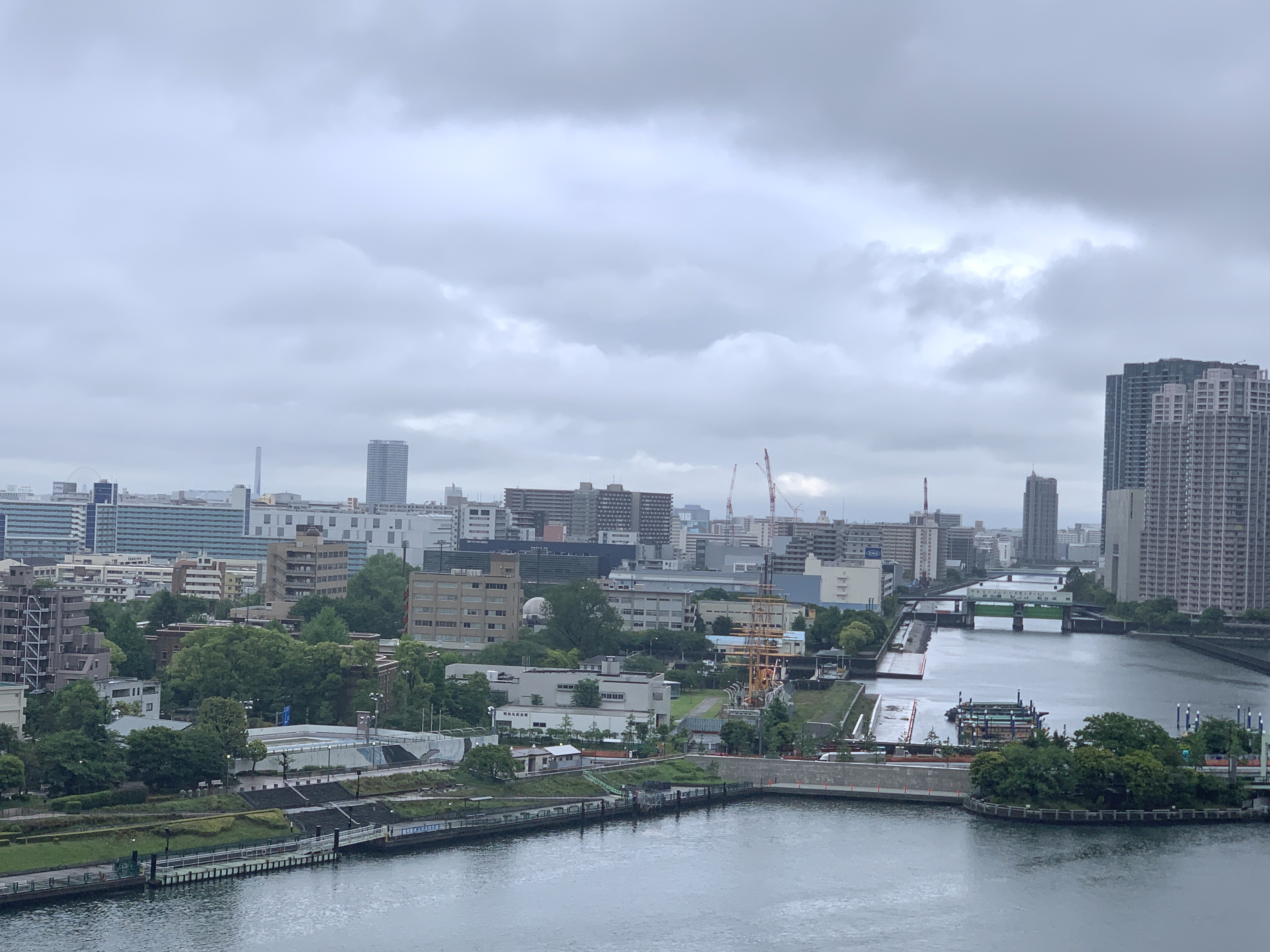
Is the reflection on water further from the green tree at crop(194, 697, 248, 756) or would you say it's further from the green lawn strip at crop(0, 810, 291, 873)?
the green lawn strip at crop(0, 810, 291, 873)

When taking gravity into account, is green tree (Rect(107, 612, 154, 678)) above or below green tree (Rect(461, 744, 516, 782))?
above

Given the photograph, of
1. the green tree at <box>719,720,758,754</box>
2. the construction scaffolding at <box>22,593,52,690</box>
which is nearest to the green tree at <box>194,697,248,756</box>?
the construction scaffolding at <box>22,593,52,690</box>

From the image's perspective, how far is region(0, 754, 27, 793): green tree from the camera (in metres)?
21.3

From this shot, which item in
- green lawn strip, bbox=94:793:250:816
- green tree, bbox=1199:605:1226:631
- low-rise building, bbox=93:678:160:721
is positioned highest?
green tree, bbox=1199:605:1226:631

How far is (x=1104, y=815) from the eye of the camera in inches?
1010

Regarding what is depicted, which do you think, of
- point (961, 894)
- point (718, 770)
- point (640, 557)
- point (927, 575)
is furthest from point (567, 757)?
point (927, 575)

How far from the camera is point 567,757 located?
28219 mm

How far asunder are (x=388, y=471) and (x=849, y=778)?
433 ft

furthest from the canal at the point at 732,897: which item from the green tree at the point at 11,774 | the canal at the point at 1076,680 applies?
the canal at the point at 1076,680

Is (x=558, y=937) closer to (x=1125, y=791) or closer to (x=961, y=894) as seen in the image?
(x=961, y=894)

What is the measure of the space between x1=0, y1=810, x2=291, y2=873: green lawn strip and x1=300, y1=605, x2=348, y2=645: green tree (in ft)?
46.7

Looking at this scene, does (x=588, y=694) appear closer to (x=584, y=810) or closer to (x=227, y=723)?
(x=584, y=810)

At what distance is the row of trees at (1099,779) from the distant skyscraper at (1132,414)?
8380 centimetres

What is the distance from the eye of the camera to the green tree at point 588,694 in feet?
108
